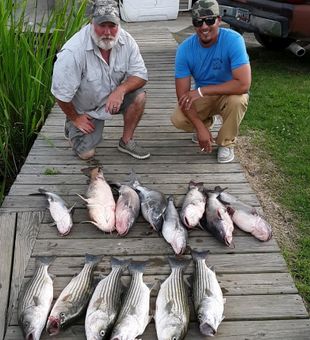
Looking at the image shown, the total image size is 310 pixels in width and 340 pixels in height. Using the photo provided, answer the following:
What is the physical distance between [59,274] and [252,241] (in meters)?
1.23

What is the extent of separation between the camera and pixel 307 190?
4176 millimetres

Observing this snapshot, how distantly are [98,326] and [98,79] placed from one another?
2132 mm

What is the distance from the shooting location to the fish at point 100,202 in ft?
10.6

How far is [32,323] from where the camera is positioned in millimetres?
2395

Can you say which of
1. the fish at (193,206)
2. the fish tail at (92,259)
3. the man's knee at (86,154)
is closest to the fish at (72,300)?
the fish tail at (92,259)

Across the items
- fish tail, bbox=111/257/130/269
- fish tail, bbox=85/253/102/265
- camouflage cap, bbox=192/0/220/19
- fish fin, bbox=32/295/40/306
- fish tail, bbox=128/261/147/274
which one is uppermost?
camouflage cap, bbox=192/0/220/19

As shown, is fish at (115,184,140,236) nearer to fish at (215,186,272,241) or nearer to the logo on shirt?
fish at (215,186,272,241)

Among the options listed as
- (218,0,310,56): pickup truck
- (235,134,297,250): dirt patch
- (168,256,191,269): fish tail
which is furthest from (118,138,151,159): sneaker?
(218,0,310,56): pickup truck

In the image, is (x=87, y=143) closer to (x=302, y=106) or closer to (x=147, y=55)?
(x=302, y=106)

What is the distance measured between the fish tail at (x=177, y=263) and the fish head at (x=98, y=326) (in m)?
0.56

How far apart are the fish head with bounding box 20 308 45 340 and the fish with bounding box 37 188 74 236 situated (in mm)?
793

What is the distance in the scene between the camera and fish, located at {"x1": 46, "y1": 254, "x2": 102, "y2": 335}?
2.41 m

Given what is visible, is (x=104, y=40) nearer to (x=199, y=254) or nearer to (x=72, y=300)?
(x=199, y=254)

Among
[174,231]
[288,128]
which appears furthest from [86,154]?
[288,128]
